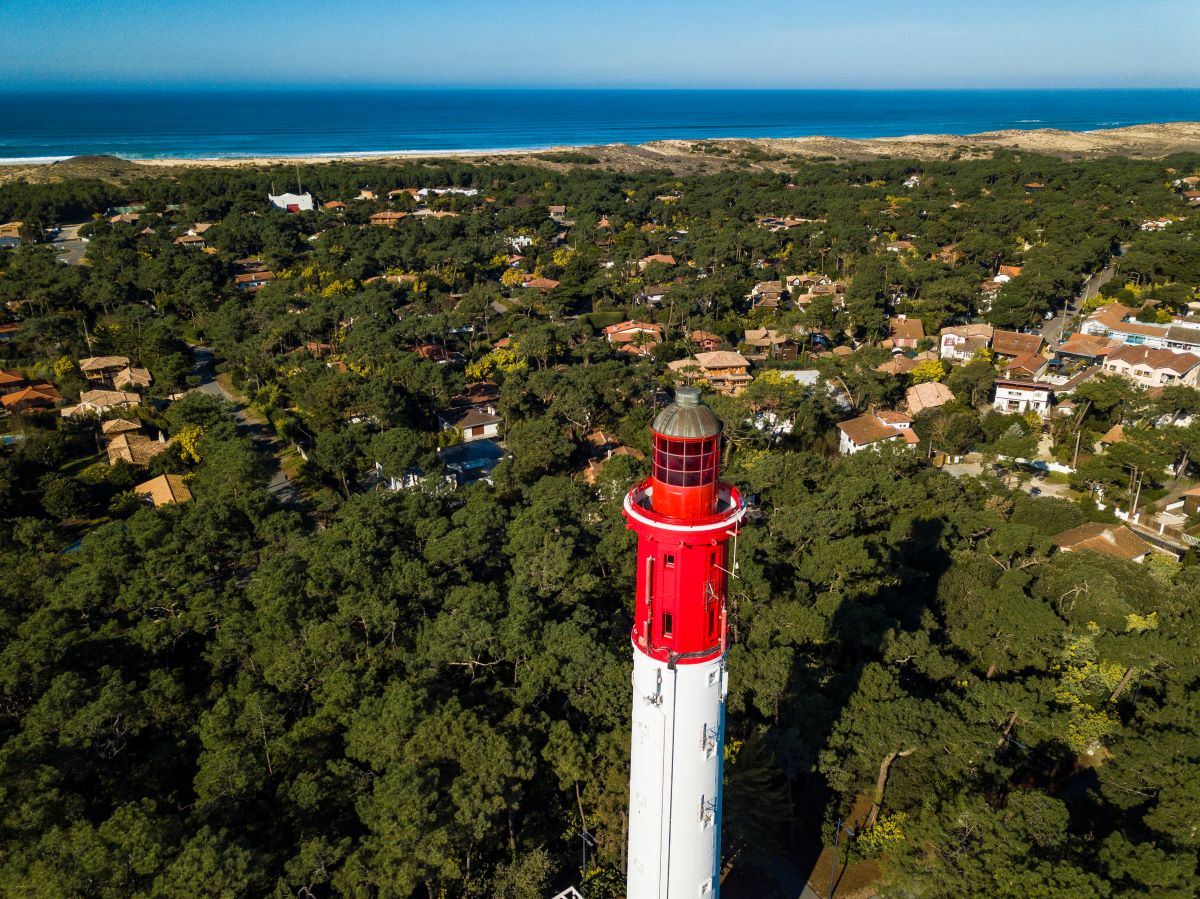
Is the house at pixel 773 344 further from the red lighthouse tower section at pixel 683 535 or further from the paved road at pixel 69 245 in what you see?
the paved road at pixel 69 245

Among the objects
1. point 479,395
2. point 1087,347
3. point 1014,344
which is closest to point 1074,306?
point 1087,347

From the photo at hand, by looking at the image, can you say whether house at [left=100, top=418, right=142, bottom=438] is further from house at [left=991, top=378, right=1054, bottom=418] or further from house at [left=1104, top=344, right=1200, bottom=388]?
house at [left=1104, top=344, right=1200, bottom=388]

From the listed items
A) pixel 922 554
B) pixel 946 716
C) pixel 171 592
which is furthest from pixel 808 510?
pixel 171 592

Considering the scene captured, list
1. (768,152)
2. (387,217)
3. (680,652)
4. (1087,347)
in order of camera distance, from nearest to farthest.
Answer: (680,652) → (1087,347) → (387,217) → (768,152)

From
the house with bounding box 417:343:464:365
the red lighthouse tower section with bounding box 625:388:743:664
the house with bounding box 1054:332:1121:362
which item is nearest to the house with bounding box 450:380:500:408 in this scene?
the house with bounding box 417:343:464:365

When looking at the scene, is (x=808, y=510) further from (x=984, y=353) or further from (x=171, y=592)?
(x=984, y=353)

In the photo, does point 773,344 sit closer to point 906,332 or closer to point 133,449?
point 906,332
